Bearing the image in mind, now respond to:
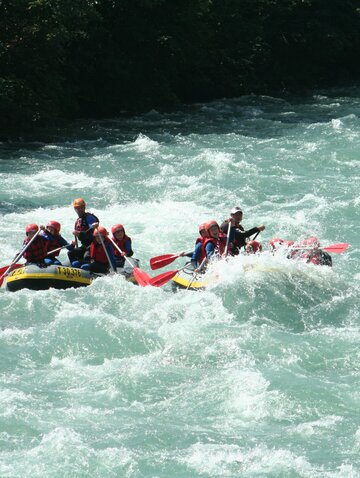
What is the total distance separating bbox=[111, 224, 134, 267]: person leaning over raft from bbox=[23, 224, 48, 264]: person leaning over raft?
3.32 feet

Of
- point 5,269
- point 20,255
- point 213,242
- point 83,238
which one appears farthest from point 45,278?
point 213,242

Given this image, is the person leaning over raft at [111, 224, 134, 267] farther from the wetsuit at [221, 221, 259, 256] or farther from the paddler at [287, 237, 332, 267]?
the paddler at [287, 237, 332, 267]

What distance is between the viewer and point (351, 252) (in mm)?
15422

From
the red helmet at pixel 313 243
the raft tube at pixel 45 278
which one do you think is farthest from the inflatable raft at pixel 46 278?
the red helmet at pixel 313 243

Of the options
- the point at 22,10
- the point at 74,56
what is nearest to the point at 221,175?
the point at 22,10

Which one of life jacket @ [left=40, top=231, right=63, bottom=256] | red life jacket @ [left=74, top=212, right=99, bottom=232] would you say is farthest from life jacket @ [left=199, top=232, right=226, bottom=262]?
life jacket @ [left=40, top=231, right=63, bottom=256]

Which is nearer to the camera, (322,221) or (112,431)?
(112,431)

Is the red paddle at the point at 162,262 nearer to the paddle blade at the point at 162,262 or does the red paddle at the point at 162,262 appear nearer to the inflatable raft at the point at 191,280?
the paddle blade at the point at 162,262

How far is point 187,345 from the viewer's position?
11391mm

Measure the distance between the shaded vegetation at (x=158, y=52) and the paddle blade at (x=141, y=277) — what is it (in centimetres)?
1032

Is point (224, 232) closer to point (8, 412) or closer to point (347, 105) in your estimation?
point (8, 412)

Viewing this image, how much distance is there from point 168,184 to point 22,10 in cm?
695

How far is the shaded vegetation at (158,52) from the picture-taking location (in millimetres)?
23781

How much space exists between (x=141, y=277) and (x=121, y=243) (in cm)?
82
